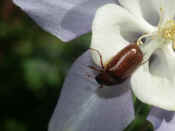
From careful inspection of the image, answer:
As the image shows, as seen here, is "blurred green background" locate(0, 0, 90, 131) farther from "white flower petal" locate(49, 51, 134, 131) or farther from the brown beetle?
the brown beetle

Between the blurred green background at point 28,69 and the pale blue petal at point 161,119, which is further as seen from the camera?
the blurred green background at point 28,69

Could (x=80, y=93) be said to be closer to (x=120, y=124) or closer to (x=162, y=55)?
(x=120, y=124)

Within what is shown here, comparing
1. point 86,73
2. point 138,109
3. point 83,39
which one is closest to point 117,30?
point 86,73

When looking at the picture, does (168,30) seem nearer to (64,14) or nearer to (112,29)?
(112,29)

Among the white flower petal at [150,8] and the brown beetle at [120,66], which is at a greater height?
the white flower petal at [150,8]

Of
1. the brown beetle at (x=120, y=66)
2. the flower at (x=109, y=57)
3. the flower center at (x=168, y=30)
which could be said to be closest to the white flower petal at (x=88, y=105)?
the flower at (x=109, y=57)

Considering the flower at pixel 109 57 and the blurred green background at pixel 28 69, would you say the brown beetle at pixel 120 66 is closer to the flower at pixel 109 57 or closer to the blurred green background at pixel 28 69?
the flower at pixel 109 57
